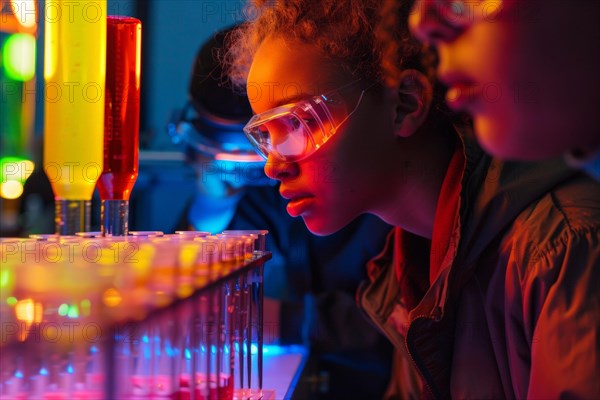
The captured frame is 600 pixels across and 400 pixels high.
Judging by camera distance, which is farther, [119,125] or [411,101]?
[411,101]

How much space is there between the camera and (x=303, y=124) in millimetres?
1347

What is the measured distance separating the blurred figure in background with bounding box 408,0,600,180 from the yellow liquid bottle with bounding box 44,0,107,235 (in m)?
0.71

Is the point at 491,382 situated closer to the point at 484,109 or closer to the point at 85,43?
the point at 484,109

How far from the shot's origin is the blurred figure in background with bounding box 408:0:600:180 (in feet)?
1.98

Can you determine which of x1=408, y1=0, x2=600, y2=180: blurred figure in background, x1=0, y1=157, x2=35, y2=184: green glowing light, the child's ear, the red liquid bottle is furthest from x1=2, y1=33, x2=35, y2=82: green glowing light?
x1=408, y1=0, x2=600, y2=180: blurred figure in background

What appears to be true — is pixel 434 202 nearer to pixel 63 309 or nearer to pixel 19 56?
pixel 63 309

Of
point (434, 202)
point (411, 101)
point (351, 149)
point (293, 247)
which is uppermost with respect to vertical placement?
point (411, 101)

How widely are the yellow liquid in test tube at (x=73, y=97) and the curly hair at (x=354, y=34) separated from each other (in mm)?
424

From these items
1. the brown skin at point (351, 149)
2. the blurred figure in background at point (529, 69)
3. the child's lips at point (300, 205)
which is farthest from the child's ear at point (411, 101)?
the blurred figure in background at point (529, 69)

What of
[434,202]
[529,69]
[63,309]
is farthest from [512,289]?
[63,309]

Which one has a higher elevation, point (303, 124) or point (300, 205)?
point (303, 124)

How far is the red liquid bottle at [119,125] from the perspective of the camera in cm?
126

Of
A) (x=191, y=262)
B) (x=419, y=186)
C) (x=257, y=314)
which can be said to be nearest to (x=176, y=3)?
(x=419, y=186)

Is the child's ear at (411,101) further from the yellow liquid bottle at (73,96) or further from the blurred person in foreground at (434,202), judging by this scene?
the yellow liquid bottle at (73,96)
